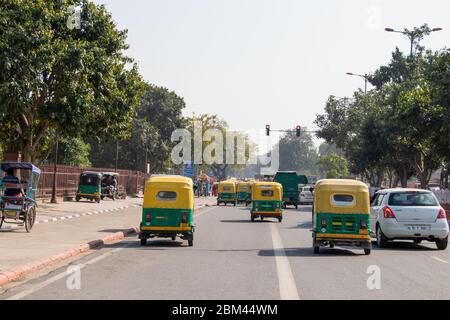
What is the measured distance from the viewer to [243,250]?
2100 cm

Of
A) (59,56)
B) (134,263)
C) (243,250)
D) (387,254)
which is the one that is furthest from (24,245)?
(59,56)

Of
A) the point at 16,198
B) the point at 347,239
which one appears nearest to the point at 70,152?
the point at 16,198

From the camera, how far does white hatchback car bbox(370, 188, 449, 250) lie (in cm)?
2222

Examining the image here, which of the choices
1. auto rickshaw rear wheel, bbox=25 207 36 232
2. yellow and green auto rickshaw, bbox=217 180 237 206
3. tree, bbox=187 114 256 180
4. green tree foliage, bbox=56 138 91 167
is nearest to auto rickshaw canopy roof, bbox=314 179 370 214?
auto rickshaw rear wheel, bbox=25 207 36 232

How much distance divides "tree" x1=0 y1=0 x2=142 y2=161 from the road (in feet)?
43.4

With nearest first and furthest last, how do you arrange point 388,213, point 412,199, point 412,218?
point 412,218 < point 388,213 < point 412,199

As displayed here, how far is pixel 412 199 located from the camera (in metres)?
22.7

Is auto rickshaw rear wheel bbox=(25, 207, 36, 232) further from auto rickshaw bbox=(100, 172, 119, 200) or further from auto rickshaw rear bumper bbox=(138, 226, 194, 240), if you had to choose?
auto rickshaw bbox=(100, 172, 119, 200)

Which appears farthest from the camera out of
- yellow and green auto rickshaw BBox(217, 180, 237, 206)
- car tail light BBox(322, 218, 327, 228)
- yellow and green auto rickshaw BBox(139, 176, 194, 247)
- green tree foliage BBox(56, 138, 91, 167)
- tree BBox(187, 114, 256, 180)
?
tree BBox(187, 114, 256, 180)

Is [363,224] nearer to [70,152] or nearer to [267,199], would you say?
[267,199]

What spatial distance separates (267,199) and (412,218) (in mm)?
15113

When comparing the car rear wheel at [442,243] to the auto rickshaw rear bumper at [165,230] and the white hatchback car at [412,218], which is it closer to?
the white hatchback car at [412,218]

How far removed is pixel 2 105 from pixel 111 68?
7513 mm
